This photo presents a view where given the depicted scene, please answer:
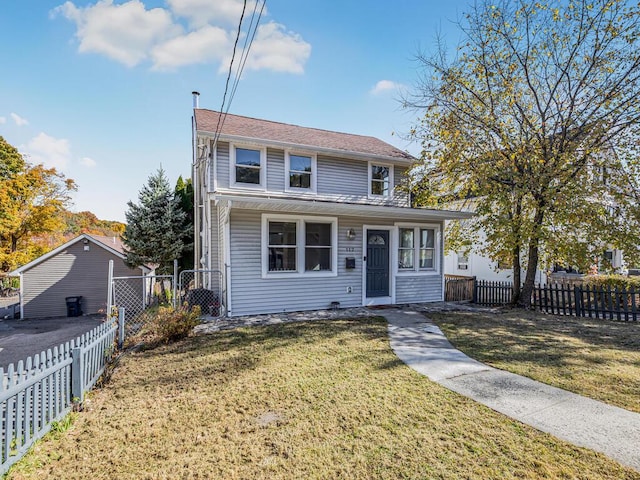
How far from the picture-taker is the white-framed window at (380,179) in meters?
12.3

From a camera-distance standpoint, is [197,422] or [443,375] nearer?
[197,422]

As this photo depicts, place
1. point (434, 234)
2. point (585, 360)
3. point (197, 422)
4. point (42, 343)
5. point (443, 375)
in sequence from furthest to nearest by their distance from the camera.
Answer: point (434, 234) → point (42, 343) → point (585, 360) → point (443, 375) → point (197, 422)

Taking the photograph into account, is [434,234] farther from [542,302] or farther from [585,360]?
[585,360]

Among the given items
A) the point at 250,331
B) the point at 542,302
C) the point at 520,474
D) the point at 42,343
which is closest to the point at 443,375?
the point at 520,474

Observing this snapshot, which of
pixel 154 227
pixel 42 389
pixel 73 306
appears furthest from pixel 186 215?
pixel 42 389

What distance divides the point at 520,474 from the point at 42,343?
11836 mm

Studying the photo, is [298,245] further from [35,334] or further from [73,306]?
[73,306]

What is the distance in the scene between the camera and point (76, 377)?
12.5ft

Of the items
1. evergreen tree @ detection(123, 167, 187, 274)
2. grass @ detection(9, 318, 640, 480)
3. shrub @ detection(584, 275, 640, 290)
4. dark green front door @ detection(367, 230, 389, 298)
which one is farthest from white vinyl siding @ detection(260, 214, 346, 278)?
shrub @ detection(584, 275, 640, 290)

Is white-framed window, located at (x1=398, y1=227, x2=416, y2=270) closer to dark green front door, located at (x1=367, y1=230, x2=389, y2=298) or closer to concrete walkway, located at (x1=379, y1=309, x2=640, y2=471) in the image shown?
dark green front door, located at (x1=367, y1=230, x2=389, y2=298)

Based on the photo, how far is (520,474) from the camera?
97.4 inches

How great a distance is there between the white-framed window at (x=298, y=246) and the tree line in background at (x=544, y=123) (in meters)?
5.20

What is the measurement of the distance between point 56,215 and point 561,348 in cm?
2657

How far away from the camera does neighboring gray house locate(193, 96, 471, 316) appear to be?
8.88 meters
